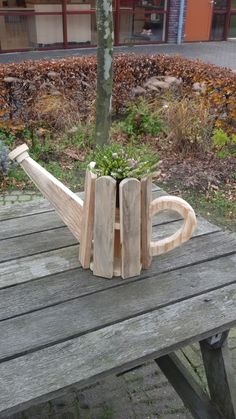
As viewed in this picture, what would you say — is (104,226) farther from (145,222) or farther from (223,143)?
A: (223,143)

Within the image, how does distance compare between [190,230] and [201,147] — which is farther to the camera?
[201,147]

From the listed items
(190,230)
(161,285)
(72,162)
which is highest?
(190,230)

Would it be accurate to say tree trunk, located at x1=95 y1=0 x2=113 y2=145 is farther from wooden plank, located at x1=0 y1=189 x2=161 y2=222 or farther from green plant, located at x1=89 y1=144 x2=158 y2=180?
green plant, located at x1=89 y1=144 x2=158 y2=180

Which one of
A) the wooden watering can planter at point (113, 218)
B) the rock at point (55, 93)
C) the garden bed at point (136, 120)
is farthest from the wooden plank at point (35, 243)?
the rock at point (55, 93)

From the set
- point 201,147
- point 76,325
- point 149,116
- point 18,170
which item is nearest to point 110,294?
point 76,325

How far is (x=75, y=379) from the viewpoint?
108cm

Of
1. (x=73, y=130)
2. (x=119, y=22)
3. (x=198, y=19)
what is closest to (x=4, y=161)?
(x=73, y=130)

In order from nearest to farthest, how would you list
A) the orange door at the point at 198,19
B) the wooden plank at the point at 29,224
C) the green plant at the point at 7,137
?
the wooden plank at the point at 29,224 → the green plant at the point at 7,137 → the orange door at the point at 198,19

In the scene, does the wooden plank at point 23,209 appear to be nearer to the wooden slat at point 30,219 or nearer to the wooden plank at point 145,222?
the wooden slat at point 30,219

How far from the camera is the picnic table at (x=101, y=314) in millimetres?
1117

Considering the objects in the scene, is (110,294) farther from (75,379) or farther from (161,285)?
(75,379)

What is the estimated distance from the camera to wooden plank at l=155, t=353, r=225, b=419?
1.61m

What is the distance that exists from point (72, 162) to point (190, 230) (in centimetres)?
310

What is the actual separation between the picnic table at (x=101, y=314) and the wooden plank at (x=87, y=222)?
0.05 m
